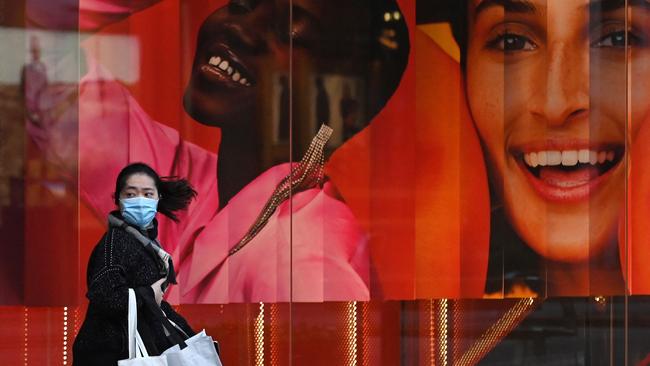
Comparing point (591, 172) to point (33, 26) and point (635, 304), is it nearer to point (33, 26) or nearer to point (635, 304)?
point (635, 304)

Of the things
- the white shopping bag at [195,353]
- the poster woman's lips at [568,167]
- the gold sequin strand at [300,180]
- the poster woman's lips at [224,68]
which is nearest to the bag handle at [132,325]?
the white shopping bag at [195,353]

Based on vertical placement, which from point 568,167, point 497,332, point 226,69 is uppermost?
point 226,69

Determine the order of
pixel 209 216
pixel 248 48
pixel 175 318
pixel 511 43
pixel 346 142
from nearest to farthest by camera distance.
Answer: pixel 175 318
pixel 209 216
pixel 248 48
pixel 346 142
pixel 511 43

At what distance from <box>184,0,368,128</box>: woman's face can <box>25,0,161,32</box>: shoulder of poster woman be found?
433 millimetres

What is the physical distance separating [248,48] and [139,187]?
2.34 meters

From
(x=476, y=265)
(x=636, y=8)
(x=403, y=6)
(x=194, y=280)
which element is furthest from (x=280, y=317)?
(x=636, y=8)

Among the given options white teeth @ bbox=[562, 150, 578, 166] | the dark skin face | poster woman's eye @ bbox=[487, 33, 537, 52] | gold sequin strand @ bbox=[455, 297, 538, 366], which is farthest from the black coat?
white teeth @ bbox=[562, 150, 578, 166]

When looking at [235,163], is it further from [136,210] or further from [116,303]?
→ [116,303]

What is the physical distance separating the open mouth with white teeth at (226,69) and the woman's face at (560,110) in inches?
54.3

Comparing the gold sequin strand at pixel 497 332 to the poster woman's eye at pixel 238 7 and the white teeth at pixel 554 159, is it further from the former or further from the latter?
the poster woman's eye at pixel 238 7

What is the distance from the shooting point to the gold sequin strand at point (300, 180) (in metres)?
7.71

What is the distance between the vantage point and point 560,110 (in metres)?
8.20

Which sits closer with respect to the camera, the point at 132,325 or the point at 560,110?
the point at 132,325

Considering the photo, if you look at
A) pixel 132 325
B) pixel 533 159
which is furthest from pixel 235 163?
pixel 132 325
